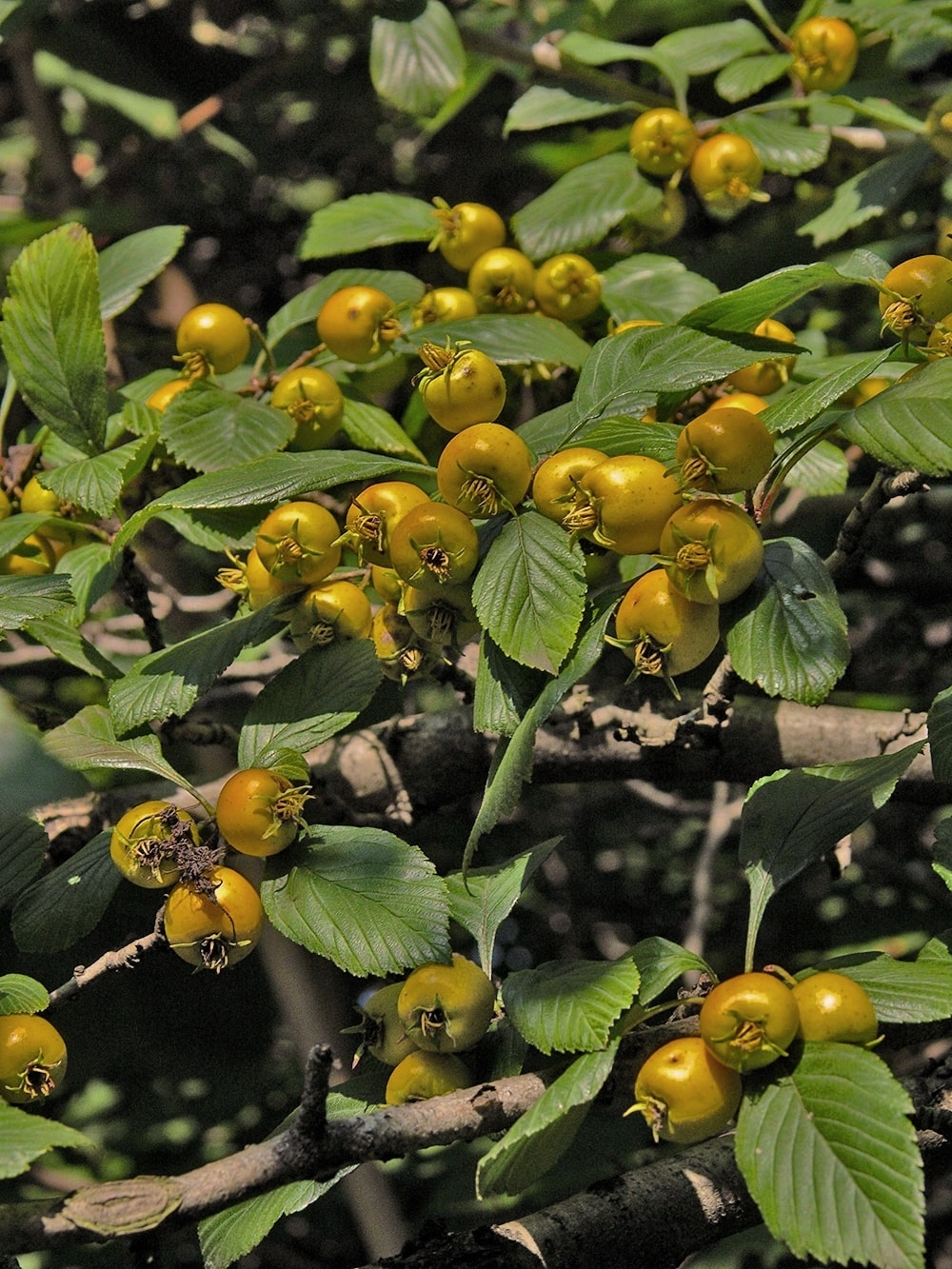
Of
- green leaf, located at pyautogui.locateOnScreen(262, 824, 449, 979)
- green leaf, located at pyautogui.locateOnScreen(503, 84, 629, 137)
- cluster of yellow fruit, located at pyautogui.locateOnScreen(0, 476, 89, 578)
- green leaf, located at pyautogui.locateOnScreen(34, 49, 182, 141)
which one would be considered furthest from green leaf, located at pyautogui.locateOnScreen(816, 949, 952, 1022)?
green leaf, located at pyautogui.locateOnScreen(34, 49, 182, 141)

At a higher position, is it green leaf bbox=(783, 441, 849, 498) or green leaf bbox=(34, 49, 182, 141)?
green leaf bbox=(34, 49, 182, 141)

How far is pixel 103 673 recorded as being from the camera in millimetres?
1301

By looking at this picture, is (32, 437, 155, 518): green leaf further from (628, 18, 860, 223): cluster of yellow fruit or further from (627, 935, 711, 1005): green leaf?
(628, 18, 860, 223): cluster of yellow fruit

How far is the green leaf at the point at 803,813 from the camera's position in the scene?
102 centimetres

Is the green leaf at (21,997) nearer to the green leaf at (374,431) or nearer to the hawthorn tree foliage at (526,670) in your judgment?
the hawthorn tree foliage at (526,670)

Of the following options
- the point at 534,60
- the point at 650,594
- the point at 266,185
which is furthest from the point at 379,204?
the point at 266,185

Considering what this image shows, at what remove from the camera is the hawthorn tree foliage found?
0.90 metres

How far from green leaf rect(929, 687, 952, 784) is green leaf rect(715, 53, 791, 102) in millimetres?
1012

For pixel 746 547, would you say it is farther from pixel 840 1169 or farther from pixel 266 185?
pixel 266 185

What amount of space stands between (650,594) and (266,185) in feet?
7.10

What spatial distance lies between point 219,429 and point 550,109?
0.84 m

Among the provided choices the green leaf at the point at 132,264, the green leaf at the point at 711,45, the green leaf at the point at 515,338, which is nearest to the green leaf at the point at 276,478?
the green leaf at the point at 515,338

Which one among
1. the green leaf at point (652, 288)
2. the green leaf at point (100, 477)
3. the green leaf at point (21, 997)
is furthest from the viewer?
the green leaf at point (652, 288)

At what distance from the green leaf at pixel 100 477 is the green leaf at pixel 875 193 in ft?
3.07
